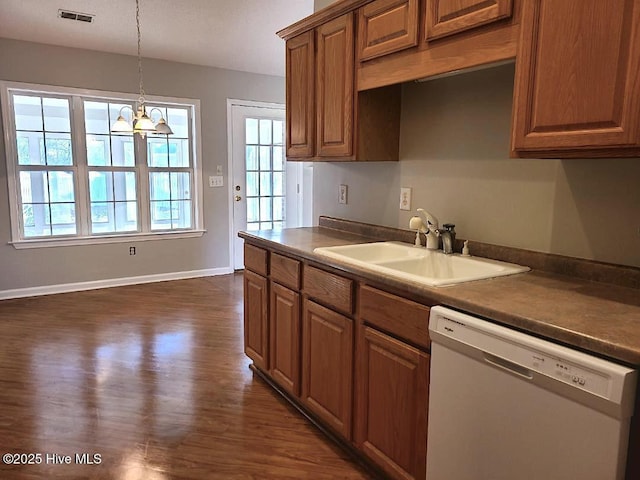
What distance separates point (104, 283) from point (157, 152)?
153cm

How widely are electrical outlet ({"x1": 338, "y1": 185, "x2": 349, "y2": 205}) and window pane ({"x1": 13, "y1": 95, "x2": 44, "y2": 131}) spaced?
3.32m

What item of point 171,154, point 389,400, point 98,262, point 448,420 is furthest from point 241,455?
point 171,154

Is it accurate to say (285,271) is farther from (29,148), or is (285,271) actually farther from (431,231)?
(29,148)

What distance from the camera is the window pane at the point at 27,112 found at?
4.49 m

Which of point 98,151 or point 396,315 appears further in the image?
point 98,151

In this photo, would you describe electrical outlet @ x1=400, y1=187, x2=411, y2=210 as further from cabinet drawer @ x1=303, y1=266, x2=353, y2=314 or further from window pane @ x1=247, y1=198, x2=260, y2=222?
window pane @ x1=247, y1=198, x2=260, y2=222

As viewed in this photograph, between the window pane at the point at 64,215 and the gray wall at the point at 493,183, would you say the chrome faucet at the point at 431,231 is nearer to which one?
the gray wall at the point at 493,183

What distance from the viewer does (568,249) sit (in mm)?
1806

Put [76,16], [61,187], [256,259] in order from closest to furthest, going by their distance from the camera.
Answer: [256,259] → [76,16] → [61,187]

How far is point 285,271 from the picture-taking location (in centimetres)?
244

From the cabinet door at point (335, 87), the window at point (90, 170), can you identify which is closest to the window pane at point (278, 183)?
the window at point (90, 170)

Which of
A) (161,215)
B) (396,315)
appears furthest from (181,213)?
(396,315)

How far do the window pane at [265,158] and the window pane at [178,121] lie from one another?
3.12 ft

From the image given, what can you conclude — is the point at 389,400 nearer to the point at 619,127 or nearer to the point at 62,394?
the point at 619,127
